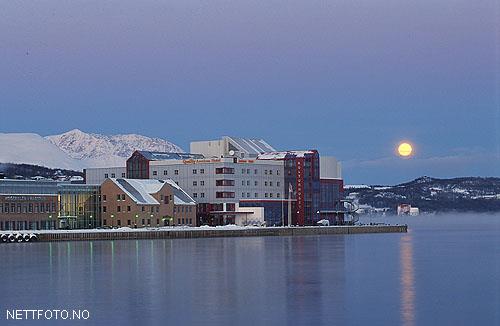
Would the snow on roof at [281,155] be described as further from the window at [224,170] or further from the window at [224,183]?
the window at [224,183]

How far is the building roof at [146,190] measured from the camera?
114 meters

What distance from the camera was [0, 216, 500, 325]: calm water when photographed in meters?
33.7

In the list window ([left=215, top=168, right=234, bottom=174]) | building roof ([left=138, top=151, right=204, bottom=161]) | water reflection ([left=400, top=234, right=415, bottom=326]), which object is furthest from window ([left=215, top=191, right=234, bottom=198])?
water reflection ([left=400, top=234, right=415, bottom=326])

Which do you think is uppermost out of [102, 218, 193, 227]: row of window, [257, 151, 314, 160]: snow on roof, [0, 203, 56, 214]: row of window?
[257, 151, 314, 160]: snow on roof

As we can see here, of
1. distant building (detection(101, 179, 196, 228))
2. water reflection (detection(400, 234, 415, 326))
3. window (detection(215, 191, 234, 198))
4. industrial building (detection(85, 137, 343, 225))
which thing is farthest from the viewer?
industrial building (detection(85, 137, 343, 225))

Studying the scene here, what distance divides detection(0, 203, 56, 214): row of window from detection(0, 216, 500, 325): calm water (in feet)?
116

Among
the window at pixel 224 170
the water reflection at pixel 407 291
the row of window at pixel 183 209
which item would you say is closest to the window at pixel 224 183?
the window at pixel 224 170

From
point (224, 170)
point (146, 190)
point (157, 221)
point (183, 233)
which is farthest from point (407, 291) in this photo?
point (224, 170)

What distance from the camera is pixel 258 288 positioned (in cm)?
4234

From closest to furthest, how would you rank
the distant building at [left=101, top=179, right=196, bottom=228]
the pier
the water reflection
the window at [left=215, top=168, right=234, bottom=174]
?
the water reflection
the pier
the distant building at [left=101, top=179, right=196, bottom=228]
the window at [left=215, top=168, right=234, bottom=174]

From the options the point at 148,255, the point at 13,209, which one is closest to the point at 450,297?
the point at 148,255

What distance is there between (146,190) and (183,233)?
1289 centimetres

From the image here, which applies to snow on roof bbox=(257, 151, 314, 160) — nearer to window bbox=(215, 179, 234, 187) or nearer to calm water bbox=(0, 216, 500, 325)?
window bbox=(215, 179, 234, 187)

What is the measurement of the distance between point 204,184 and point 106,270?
72.2m
